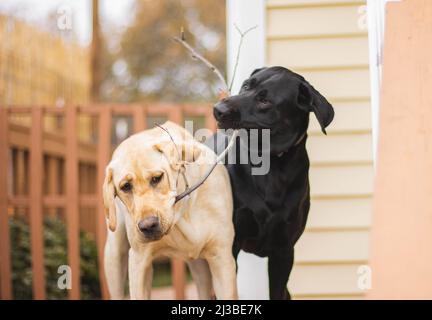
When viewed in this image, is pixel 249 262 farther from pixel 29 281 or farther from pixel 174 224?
pixel 29 281

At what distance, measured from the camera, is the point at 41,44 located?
793 centimetres

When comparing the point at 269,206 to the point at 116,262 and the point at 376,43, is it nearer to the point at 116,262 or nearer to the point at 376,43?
the point at 116,262

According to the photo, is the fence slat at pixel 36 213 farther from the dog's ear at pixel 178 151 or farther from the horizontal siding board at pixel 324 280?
the dog's ear at pixel 178 151

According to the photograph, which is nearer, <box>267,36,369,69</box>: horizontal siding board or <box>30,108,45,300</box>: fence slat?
<box>267,36,369,69</box>: horizontal siding board

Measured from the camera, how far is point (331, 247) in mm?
3053

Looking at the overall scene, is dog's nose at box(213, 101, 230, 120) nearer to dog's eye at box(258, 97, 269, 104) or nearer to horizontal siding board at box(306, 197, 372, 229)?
dog's eye at box(258, 97, 269, 104)

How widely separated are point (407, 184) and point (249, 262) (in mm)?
1082

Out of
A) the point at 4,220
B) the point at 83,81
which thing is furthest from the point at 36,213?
the point at 83,81

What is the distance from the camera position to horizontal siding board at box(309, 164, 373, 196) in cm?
302

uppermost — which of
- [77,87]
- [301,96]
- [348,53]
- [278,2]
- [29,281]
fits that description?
[77,87]

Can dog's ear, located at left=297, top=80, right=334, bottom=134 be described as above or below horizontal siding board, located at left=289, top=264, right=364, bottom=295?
above

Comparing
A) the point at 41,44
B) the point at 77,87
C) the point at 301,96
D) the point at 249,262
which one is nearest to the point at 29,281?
the point at 249,262

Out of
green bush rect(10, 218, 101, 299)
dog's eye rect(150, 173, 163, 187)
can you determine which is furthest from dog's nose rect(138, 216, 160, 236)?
green bush rect(10, 218, 101, 299)

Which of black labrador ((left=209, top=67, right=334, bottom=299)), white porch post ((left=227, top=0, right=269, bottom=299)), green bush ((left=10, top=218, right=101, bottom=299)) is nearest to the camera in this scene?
black labrador ((left=209, top=67, right=334, bottom=299))
